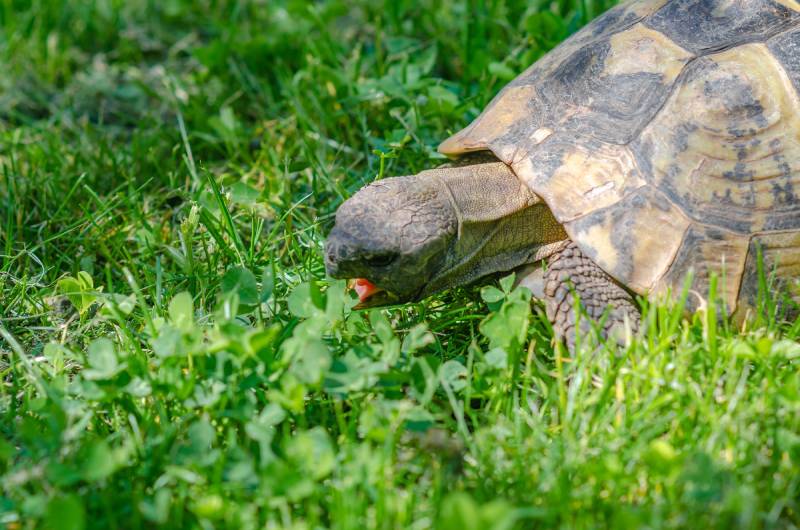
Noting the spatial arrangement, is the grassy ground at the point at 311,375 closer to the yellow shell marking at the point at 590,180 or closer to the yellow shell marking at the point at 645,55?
the yellow shell marking at the point at 590,180

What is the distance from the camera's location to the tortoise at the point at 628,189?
2865 mm

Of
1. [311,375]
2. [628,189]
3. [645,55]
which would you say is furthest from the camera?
[645,55]

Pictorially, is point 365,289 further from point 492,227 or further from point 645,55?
point 645,55

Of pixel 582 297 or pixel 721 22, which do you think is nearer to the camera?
pixel 582 297

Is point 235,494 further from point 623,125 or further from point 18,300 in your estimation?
point 623,125

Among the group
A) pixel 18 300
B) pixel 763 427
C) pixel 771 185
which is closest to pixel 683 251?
pixel 771 185

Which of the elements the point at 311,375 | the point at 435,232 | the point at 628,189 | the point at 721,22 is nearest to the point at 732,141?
the point at 628,189

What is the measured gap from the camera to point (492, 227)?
3.14 meters

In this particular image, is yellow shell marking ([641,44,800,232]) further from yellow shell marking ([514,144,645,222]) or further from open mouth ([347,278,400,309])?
open mouth ([347,278,400,309])

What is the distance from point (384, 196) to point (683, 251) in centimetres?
101

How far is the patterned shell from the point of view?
2863mm

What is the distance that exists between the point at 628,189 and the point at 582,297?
1.28 feet

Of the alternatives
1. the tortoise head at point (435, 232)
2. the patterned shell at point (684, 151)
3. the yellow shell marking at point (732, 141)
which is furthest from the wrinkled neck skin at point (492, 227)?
the yellow shell marking at point (732, 141)

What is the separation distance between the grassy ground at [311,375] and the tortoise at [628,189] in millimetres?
171
